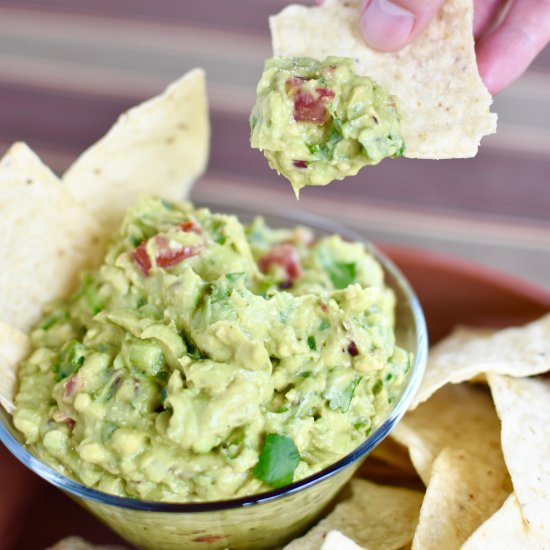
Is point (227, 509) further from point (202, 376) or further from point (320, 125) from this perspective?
point (320, 125)

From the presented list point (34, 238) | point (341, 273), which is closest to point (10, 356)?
point (34, 238)

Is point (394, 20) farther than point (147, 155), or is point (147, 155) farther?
point (147, 155)

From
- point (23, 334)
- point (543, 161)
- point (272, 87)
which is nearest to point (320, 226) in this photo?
point (272, 87)

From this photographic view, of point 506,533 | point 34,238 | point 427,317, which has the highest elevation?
point 34,238

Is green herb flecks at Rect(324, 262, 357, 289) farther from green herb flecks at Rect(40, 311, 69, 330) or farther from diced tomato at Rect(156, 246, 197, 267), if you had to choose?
green herb flecks at Rect(40, 311, 69, 330)

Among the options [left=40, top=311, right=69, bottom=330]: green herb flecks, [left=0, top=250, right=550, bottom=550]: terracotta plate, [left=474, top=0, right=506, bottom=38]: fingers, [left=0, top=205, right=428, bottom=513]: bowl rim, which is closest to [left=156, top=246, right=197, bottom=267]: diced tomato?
[left=40, top=311, right=69, bottom=330]: green herb flecks

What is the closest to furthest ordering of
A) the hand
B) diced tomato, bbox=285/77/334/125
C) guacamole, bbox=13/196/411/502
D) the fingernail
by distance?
guacamole, bbox=13/196/411/502, diced tomato, bbox=285/77/334/125, the fingernail, the hand
